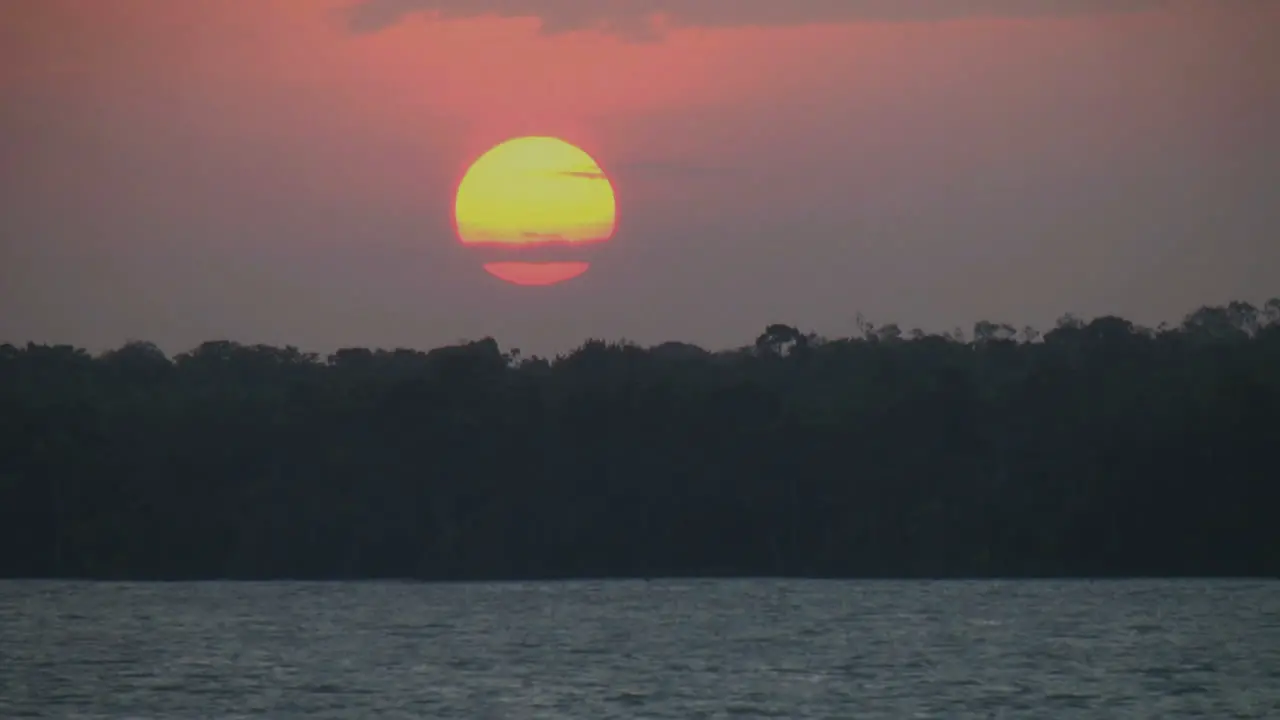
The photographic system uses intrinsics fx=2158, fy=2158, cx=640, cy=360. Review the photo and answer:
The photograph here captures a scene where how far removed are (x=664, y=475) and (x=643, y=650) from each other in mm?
32419

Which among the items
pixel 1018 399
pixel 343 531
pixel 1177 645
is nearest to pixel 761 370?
pixel 1018 399

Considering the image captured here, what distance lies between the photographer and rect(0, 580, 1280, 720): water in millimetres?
44031

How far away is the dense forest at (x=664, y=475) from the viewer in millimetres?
85438

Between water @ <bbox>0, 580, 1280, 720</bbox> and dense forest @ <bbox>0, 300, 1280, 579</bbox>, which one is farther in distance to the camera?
dense forest @ <bbox>0, 300, 1280, 579</bbox>

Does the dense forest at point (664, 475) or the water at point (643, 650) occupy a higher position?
the dense forest at point (664, 475)

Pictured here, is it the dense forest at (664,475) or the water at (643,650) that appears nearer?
the water at (643,650)

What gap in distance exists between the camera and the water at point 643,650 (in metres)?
44.0

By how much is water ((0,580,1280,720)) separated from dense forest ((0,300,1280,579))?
2.83 m

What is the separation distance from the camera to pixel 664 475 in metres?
88.6

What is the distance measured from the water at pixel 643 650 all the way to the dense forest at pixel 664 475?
2835 mm

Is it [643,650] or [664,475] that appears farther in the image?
[664,475]

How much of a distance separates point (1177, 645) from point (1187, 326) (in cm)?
6572

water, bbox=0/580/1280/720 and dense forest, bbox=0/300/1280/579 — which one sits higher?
dense forest, bbox=0/300/1280/579

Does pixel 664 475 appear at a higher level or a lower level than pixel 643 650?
higher
